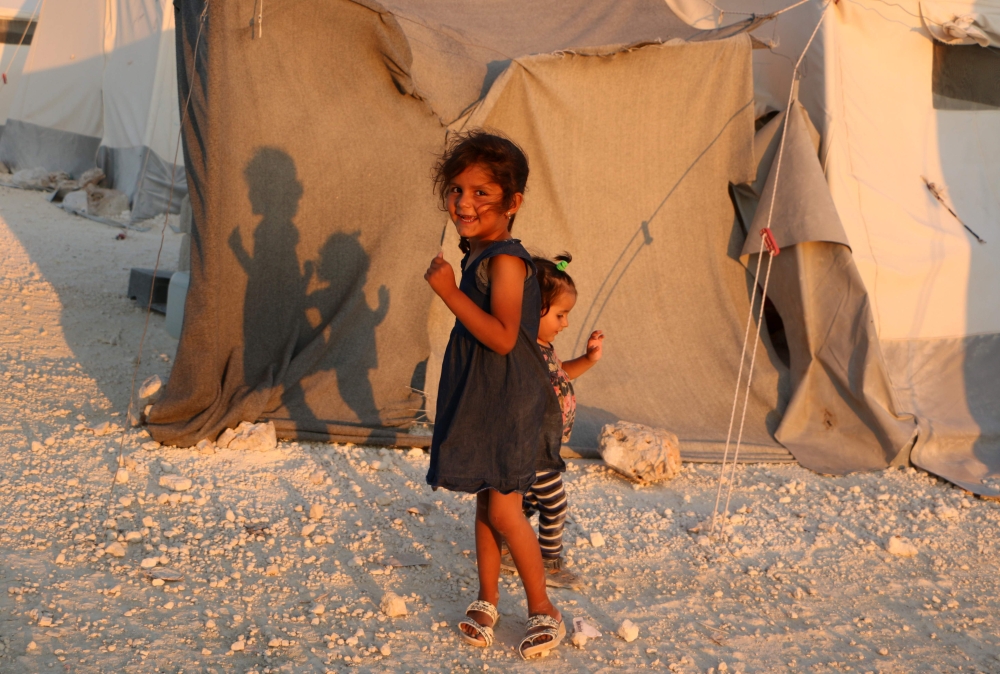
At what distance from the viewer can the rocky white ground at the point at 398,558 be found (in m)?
2.36

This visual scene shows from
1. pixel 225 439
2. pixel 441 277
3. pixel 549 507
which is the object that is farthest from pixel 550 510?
pixel 225 439

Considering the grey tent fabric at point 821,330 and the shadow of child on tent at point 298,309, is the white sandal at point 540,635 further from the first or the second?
the grey tent fabric at point 821,330

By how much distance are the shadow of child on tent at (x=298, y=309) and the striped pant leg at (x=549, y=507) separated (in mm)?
1250

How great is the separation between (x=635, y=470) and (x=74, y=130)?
904 centimetres

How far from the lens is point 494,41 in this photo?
4336 mm

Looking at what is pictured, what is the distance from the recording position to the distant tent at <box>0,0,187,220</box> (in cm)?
918

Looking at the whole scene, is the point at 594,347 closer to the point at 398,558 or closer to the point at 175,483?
the point at 398,558

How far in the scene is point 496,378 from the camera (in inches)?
A: 92.6

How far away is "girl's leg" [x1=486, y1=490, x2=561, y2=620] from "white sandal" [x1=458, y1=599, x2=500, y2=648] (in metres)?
0.11

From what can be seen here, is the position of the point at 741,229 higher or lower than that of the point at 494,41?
lower

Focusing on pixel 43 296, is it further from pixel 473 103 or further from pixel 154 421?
pixel 473 103

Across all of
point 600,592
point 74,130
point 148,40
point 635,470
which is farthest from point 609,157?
point 74,130

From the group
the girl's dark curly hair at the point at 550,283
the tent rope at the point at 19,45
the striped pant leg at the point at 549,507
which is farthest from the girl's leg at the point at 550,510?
the tent rope at the point at 19,45

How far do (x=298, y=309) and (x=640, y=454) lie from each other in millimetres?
1590
